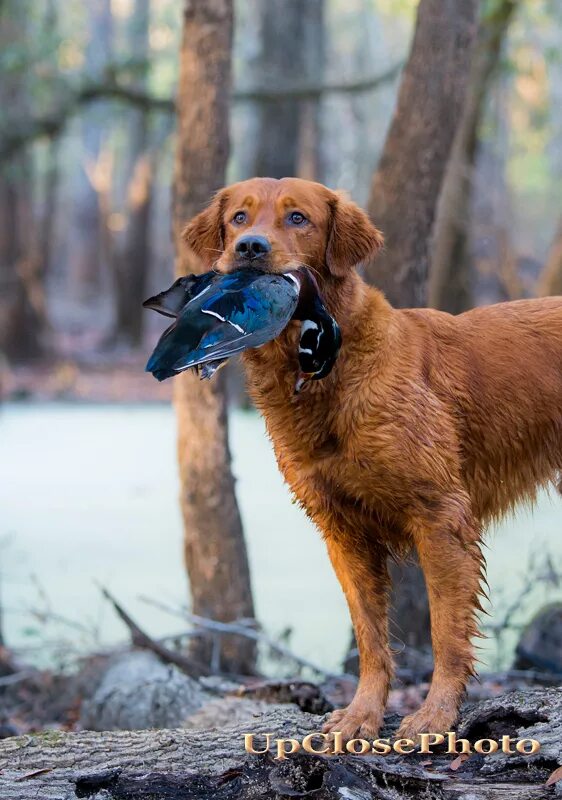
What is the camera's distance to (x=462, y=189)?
12102 millimetres

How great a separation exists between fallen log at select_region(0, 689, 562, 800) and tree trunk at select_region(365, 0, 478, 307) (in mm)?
3244

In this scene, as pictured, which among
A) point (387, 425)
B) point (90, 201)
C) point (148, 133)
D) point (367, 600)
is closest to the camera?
point (387, 425)

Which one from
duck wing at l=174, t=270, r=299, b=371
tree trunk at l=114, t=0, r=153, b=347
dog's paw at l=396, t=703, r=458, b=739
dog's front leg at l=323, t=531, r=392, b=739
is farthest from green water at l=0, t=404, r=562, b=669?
tree trunk at l=114, t=0, r=153, b=347

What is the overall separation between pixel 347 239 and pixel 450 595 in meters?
1.52

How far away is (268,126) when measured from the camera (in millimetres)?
20578

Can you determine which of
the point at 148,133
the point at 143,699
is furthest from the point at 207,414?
the point at 148,133

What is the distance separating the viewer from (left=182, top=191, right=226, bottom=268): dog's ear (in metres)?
5.04

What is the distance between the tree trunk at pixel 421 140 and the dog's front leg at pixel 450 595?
2748mm

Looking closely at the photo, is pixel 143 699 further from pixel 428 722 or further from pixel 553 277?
pixel 553 277

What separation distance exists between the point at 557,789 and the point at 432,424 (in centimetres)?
148

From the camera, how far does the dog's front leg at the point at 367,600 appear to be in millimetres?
4883

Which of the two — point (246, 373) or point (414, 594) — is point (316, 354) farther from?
point (414, 594)

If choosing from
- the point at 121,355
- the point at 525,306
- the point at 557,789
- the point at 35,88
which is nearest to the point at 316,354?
the point at 525,306

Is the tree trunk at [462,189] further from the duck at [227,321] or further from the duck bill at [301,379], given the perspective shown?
the duck at [227,321]
